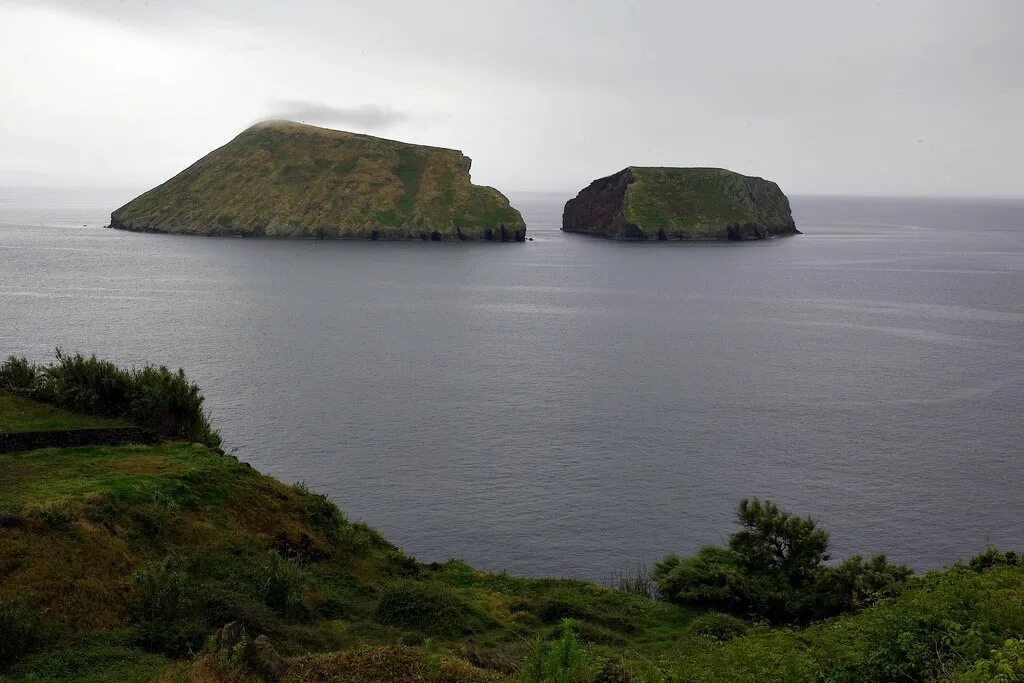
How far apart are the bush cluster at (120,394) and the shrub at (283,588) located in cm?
1293

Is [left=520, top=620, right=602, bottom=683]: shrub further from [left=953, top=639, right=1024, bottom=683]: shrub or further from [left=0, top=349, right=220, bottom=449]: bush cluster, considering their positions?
[left=0, top=349, right=220, bottom=449]: bush cluster

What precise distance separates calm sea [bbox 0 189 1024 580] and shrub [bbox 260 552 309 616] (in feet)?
38.5

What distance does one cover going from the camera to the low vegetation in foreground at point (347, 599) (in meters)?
17.6

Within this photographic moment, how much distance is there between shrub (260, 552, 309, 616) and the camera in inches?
947

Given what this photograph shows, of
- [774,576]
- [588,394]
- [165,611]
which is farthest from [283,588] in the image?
[588,394]

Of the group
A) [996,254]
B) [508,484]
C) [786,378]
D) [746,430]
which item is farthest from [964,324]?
[996,254]

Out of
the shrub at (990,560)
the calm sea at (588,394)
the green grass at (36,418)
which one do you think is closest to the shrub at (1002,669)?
the shrub at (990,560)

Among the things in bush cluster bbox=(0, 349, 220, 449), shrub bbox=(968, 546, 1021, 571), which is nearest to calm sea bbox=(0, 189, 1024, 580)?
bush cluster bbox=(0, 349, 220, 449)

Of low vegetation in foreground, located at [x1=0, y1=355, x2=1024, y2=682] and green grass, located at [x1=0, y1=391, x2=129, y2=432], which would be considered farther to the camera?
green grass, located at [x1=0, y1=391, x2=129, y2=432]

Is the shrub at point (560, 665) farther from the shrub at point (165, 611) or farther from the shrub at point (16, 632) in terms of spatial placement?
the shrub at point (16, 632)

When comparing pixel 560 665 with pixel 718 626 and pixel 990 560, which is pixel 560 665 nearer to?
pixel 718 626

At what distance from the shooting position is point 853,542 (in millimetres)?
38062

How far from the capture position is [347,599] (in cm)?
2689

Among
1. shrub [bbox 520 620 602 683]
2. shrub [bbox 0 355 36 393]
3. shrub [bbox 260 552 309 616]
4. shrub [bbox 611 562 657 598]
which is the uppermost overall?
shrub [bbox 0 355 36 393]
